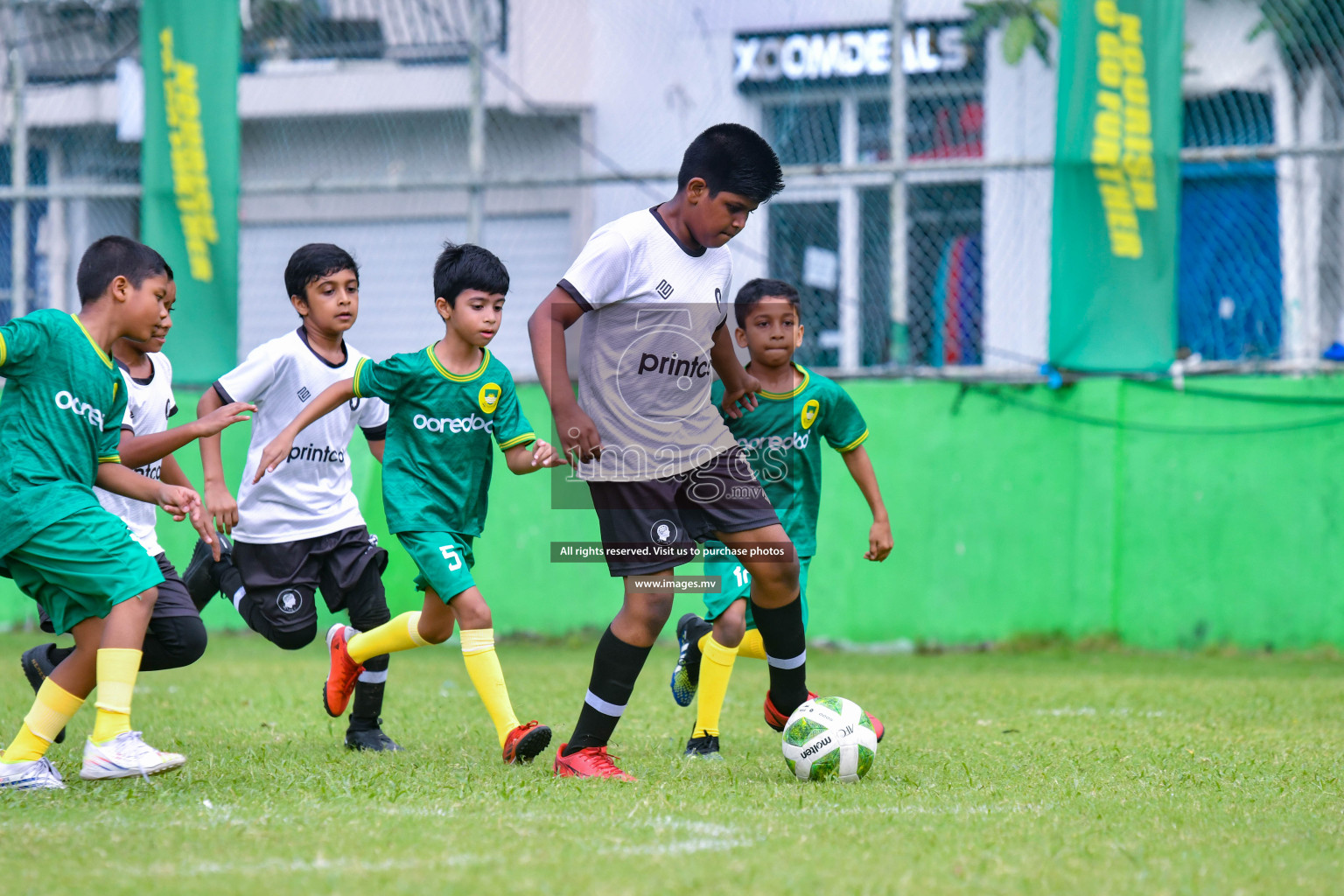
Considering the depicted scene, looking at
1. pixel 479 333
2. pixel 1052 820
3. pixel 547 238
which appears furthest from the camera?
pixel 547 238

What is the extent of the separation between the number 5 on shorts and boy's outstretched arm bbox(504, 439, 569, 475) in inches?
13.1

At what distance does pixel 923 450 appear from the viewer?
8.79 metres

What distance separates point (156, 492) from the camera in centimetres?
417

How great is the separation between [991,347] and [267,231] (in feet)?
16.9

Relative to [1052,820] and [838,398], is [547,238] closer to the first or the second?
[838,398]

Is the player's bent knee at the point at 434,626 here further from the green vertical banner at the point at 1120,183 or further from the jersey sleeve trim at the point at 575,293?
the green vertical banner at the point at 1120,183

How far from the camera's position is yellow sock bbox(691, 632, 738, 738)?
195 inches

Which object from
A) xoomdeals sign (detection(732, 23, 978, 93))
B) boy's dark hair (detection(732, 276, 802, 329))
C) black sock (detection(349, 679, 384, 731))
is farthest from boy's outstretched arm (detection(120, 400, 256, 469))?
xoomdeals sign (detection(732, 23, 978, 93))

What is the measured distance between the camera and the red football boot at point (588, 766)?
4.29m

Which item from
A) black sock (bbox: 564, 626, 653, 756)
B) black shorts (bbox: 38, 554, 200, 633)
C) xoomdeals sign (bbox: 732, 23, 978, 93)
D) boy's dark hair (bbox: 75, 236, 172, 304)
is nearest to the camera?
boy's dark hair (bbox: 75, 236, 172, 304)

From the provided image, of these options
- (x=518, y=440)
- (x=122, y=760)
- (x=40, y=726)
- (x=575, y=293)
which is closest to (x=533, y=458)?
(x=518, y=440)

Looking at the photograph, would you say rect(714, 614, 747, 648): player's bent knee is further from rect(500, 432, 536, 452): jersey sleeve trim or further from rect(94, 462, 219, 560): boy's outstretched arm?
rect(94, 462, 219, 560): boy's outstretched arm

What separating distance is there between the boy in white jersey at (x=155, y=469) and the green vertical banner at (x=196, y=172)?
3.99m

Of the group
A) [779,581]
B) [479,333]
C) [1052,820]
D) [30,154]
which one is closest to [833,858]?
[1052,820]
